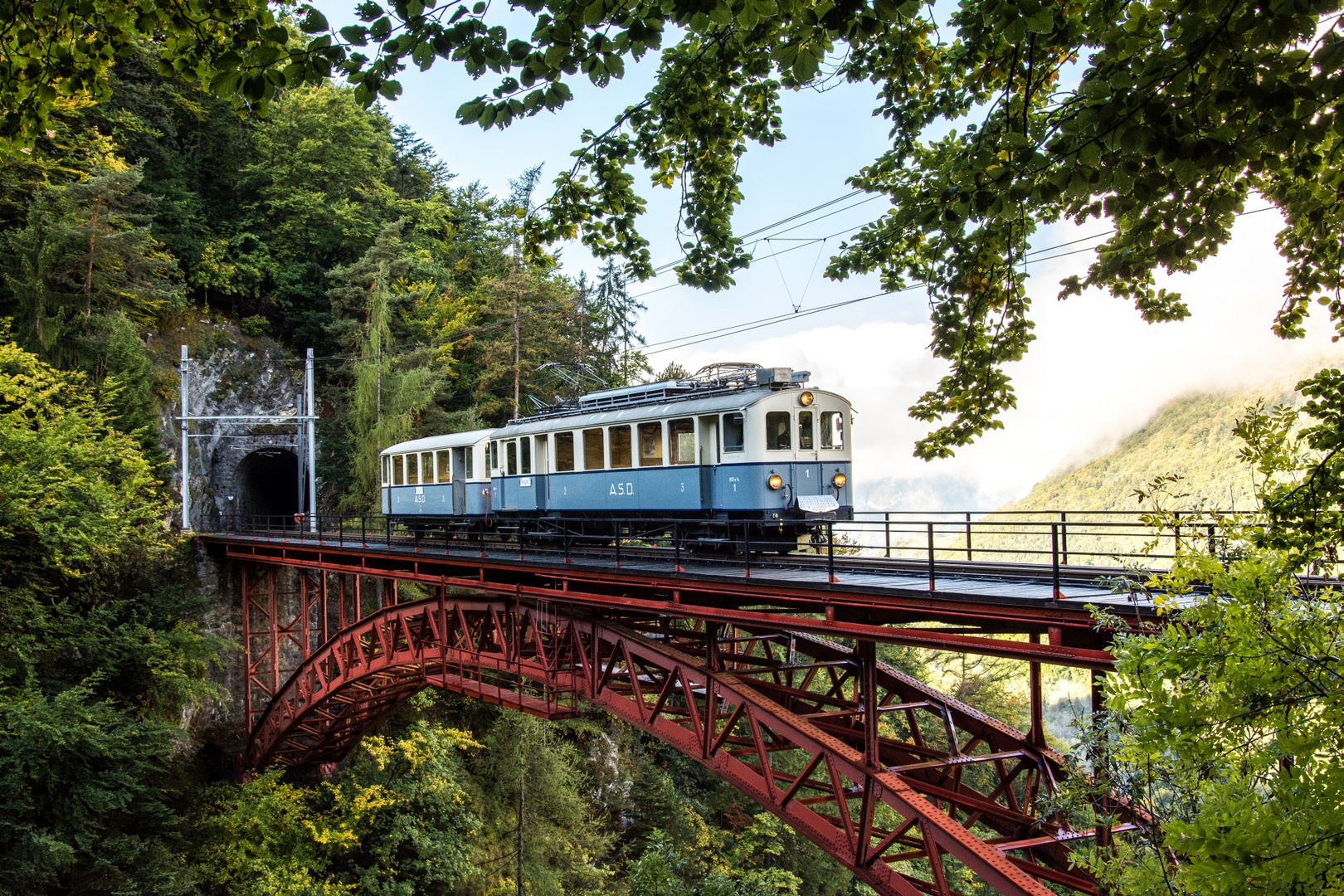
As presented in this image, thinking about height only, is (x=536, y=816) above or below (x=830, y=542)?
below

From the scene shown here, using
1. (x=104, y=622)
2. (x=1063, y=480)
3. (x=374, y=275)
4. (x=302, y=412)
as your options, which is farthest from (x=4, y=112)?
(x=1063, y=480)

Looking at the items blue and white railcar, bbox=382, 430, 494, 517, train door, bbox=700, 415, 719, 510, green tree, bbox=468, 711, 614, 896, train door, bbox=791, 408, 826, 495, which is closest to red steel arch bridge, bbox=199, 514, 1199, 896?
train door, bbox=700, 415, 719, 510

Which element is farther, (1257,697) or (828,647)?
(828,647)

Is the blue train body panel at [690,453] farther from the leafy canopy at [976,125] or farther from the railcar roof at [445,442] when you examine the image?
the leafy canopy at [976,125]

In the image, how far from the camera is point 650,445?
559 inches

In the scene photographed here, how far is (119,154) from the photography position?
3036 cm

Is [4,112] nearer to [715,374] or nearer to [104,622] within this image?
[715,374]

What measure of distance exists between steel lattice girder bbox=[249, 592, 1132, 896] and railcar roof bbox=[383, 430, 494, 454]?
4628 mm

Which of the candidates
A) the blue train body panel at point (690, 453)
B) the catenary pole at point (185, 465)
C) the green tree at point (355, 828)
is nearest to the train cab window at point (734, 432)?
the blue train body panel at point (690, 453)

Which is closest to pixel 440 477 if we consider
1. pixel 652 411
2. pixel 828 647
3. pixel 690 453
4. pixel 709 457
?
pixel 652 411

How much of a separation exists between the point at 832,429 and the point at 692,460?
2.42 meters

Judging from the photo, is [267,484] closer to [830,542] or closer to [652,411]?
[652,411]

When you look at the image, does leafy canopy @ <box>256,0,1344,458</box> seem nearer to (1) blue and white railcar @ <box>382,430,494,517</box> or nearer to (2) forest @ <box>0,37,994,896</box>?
(2) forest @ <box>0,37,994,896</box>

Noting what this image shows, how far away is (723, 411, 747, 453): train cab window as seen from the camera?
41.6ft
